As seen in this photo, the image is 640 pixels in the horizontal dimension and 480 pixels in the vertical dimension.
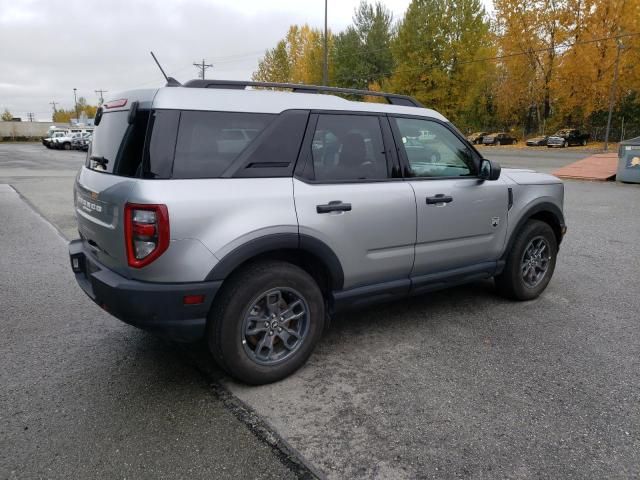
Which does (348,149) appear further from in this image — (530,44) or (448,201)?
(530,44)

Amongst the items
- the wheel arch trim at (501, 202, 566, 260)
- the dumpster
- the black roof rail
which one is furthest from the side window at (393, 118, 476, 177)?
the dumpster

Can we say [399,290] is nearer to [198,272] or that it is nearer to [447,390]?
[447,390]

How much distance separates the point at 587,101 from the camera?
38156 millimetres

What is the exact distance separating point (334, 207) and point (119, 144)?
138 centimetres

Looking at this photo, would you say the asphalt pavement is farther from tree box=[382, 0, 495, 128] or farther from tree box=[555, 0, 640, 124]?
tree box=[382, 0, 495, 128]

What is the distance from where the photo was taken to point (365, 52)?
52.2 metres

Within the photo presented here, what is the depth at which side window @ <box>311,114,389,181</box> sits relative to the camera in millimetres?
3395

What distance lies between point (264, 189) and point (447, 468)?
180 centimetres

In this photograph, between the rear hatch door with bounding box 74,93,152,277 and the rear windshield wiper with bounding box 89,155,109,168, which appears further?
the rear windshield wiper with bounding box 89,155,109,168

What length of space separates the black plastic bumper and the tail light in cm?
16

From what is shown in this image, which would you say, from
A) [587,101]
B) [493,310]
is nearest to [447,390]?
[493,310]

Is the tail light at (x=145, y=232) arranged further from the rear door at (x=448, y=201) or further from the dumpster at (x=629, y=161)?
the dumpster at (x=629, y=161)

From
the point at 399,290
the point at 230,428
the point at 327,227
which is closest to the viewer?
the point at 230,428

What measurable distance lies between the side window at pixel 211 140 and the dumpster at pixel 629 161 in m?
15.3
